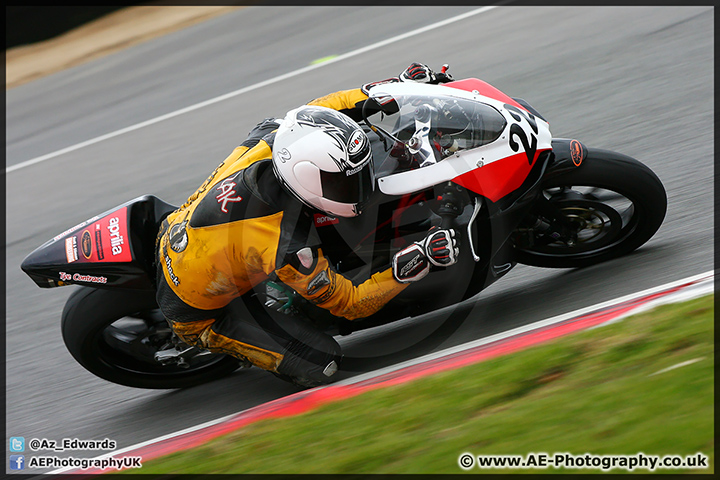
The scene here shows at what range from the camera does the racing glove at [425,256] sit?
338 centimetres

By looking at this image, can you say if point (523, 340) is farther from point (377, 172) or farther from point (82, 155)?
point (82, 155)

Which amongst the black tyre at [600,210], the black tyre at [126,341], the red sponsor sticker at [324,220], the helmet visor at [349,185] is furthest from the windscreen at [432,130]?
the black tyre at [126,341]

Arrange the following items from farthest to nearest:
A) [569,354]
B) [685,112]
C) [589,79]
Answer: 1. [589,79]
2. [685,112]
3. [569,354]

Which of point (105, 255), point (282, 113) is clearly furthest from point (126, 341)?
point (282, 113)

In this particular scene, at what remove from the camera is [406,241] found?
372cm

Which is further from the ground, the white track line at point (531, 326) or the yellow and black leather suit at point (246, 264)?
the yellow and black leather suit at point (246, 264)

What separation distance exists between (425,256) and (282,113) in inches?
156

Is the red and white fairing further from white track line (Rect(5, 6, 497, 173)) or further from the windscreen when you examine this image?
white track line (Rect(5, 6, 497, 173))

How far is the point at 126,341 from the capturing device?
14.1ft

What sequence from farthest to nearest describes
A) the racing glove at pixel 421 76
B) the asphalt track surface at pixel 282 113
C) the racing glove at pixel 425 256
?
the asphalt track surface at pixel 282 113, the racing glove at pixel 421 76, the racing glove at pixel 425 256

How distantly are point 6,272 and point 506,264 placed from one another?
440 cm

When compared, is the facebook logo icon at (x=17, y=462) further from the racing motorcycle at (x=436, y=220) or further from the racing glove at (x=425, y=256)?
the racing glove at (x=425, y=256)

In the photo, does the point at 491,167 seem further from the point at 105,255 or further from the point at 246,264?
the point at 105,255

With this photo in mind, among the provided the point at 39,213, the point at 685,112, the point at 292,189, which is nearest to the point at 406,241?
the point at 292,189
